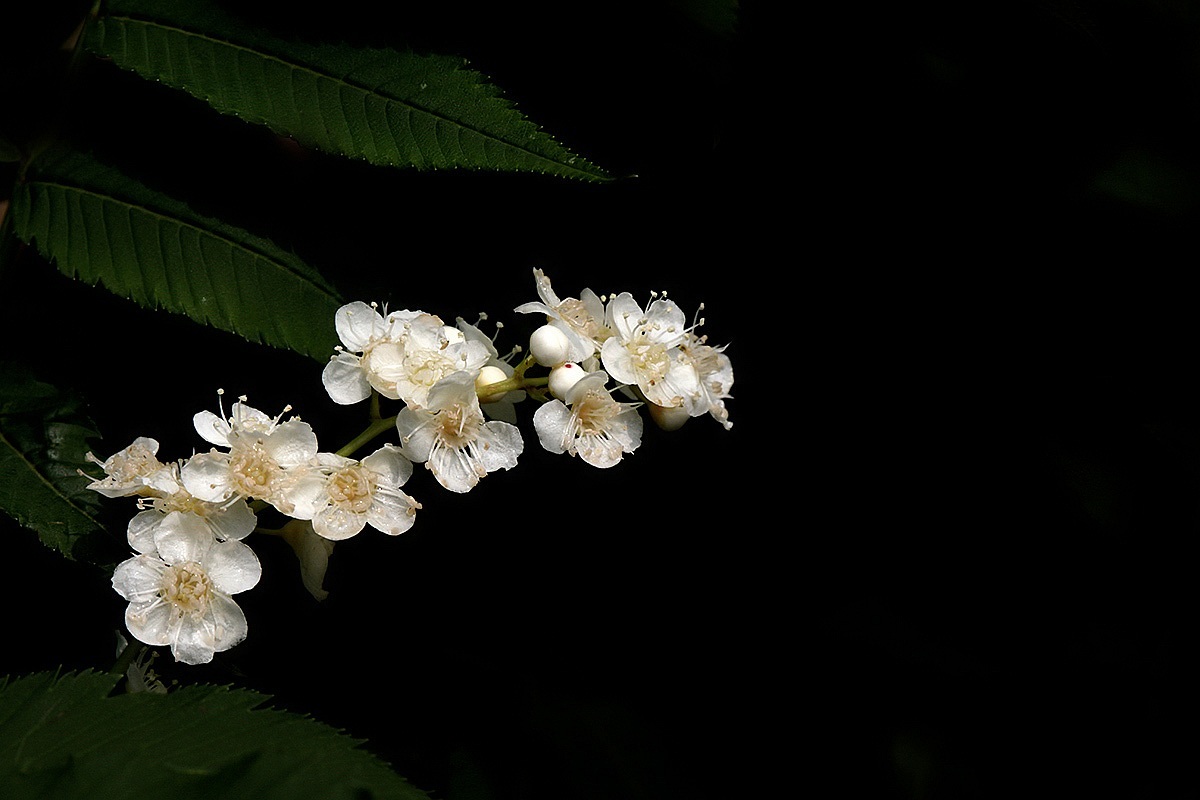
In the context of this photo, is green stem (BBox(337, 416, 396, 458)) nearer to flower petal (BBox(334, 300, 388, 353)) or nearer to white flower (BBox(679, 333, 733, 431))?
flower petal (BBox(334, 300, 388, 353))

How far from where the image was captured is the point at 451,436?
1166 mm

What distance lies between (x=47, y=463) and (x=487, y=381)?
56cm

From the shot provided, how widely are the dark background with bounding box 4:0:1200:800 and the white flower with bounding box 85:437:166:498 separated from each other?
1.11 ft

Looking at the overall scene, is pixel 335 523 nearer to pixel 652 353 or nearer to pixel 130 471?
pixel 130 471

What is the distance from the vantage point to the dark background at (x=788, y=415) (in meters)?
1.45

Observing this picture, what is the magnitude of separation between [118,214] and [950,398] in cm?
138

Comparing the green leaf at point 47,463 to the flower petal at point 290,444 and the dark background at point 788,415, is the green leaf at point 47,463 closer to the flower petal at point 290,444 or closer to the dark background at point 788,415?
the dark background at point 788,415

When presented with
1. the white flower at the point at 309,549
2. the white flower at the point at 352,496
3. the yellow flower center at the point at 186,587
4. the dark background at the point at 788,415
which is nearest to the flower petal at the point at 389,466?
the white flower at the point at 352,496

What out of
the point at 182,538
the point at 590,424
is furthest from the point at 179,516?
the point at 590,424

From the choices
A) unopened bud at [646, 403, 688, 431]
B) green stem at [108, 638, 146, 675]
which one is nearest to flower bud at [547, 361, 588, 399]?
unopened bud at [646, 403, 688, 431]

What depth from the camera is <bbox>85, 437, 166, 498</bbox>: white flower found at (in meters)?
1.09

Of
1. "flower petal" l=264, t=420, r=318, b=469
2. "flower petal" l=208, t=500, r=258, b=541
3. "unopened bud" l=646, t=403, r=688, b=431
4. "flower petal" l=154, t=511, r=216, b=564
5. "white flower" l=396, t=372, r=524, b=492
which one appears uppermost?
"unopened bud" l=646, t=403, r=688, b=431

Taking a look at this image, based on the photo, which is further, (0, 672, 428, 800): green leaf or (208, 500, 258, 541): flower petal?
(208, 500, 258, 541): flower petal

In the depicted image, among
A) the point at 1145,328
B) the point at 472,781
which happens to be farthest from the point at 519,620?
the point at 1145,328
